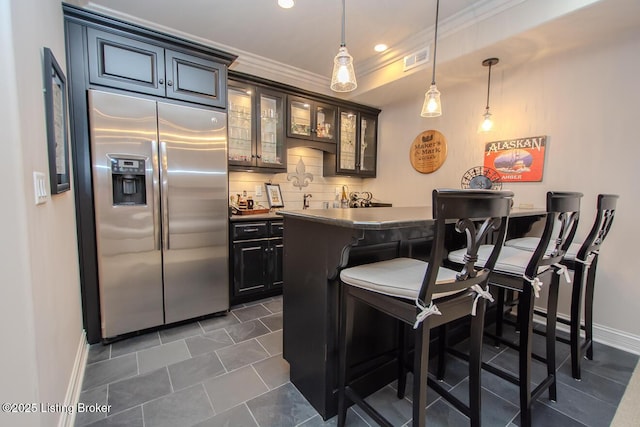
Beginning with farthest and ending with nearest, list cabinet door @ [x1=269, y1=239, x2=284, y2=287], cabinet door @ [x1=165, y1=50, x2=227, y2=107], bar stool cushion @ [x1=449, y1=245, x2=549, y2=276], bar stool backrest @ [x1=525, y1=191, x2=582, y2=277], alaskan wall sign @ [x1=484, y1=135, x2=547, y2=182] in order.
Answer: cabinet door @ [x1=269, y1=239, x2=284, y2=287] < alaskan wall sign @ [x1=484, y1=135, x2=547, y2=182] < cabinet door @ [x1=165, y1=50, x2=227, y2=107] < bar stool cushion @ [x1=449, y1=245, x2=549, y2=276] < bar stool backrest @ [x1=525, y1=191, x2=582, y2=277]

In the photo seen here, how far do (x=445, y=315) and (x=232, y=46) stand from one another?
3328mm

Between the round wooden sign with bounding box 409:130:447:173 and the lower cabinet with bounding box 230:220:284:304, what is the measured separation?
2021 millimetres

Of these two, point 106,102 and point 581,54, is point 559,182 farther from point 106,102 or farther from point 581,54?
point 106,102

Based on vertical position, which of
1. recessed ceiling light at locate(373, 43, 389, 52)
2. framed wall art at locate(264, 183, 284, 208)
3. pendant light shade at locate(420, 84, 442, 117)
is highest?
recessed ceiling light at locate(373, 43, 389, 52)

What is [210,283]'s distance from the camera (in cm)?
265

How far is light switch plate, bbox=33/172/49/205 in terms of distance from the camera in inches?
45.3

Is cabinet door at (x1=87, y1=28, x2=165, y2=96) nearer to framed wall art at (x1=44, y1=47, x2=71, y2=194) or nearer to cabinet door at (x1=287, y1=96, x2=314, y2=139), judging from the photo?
framed wall art at (x1=44, y1=47, x2=71, y2=194)

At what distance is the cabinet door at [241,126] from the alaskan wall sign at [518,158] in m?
Result: 2.62

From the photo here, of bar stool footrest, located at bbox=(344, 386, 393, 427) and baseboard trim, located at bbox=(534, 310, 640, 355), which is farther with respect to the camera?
baseboard trim, located at bbox=(534, 310, 640, 355)

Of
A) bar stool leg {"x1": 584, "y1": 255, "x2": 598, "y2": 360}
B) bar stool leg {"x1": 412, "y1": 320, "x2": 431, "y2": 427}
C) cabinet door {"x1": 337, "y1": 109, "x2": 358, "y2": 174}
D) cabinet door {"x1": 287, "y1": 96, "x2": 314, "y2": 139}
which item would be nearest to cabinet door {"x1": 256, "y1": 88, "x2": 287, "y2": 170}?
cabinet door {"x1": 287, "y1": 96, "x2": 314, "y2": 139}

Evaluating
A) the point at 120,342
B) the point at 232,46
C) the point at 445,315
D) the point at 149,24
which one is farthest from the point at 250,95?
the point at 445,315

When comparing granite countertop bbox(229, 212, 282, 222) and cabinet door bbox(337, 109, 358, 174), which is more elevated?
cabinet door bbox(337, 109, 358, 174)

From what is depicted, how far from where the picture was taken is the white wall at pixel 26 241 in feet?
3.02

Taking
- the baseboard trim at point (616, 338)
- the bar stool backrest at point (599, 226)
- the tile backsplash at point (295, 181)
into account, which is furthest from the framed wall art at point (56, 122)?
the baseboard trim at point (616, 338)
